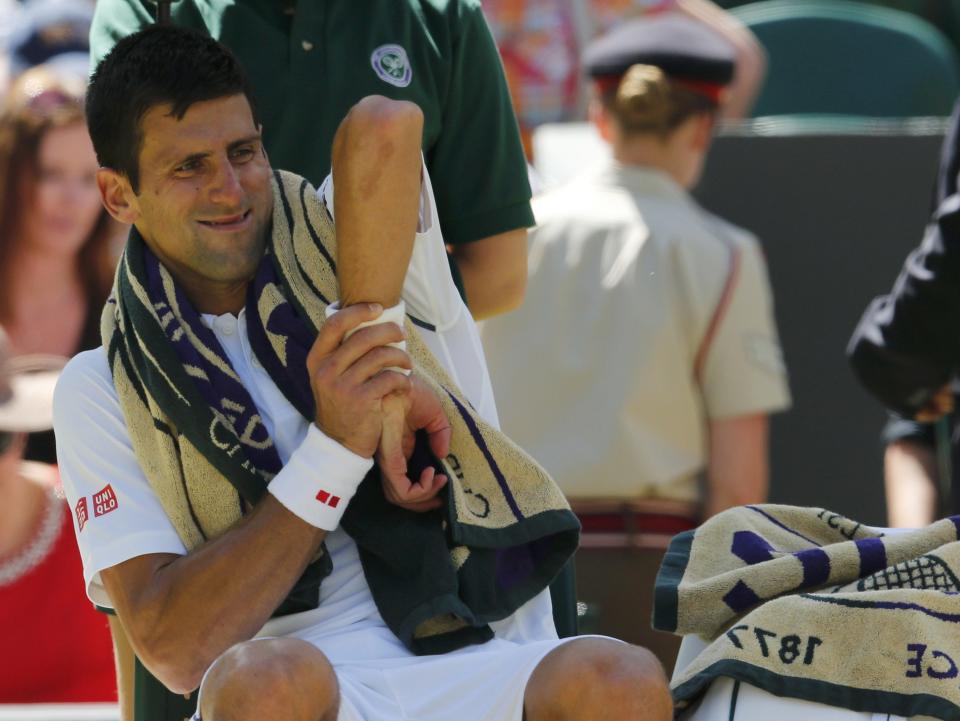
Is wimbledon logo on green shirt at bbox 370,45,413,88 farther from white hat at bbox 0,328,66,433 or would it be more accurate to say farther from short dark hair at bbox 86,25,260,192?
white hat at bbox 0,328,66,433

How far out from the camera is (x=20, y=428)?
14.3ft

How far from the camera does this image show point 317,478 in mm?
2373

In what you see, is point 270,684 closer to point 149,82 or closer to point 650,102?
point 149,82

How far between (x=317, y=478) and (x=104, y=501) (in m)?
0.30

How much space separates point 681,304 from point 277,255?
1.90m

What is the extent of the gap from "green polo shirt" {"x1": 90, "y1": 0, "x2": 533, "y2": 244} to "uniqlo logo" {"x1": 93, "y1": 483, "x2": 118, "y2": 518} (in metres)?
0.71

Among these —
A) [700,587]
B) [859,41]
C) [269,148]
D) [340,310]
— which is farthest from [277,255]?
[859,41]

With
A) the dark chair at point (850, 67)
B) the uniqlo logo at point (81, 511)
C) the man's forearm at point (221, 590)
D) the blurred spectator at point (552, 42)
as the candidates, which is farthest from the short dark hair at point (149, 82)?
the dark chair at point (850, 67)

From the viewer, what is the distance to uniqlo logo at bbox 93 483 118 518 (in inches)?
96.9

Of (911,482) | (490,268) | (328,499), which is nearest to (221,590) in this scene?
(328,499)

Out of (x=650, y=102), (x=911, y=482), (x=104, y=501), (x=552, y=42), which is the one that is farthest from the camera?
(x=552, y=42)

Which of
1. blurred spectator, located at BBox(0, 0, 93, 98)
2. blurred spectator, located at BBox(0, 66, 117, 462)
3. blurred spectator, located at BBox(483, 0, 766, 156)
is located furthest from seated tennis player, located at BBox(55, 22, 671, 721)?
blurred spectator, located at BBox(483, 0, 766, 156)

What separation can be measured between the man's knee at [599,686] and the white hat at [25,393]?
7.53 feet

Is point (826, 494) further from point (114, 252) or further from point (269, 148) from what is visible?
point (269, 148)
